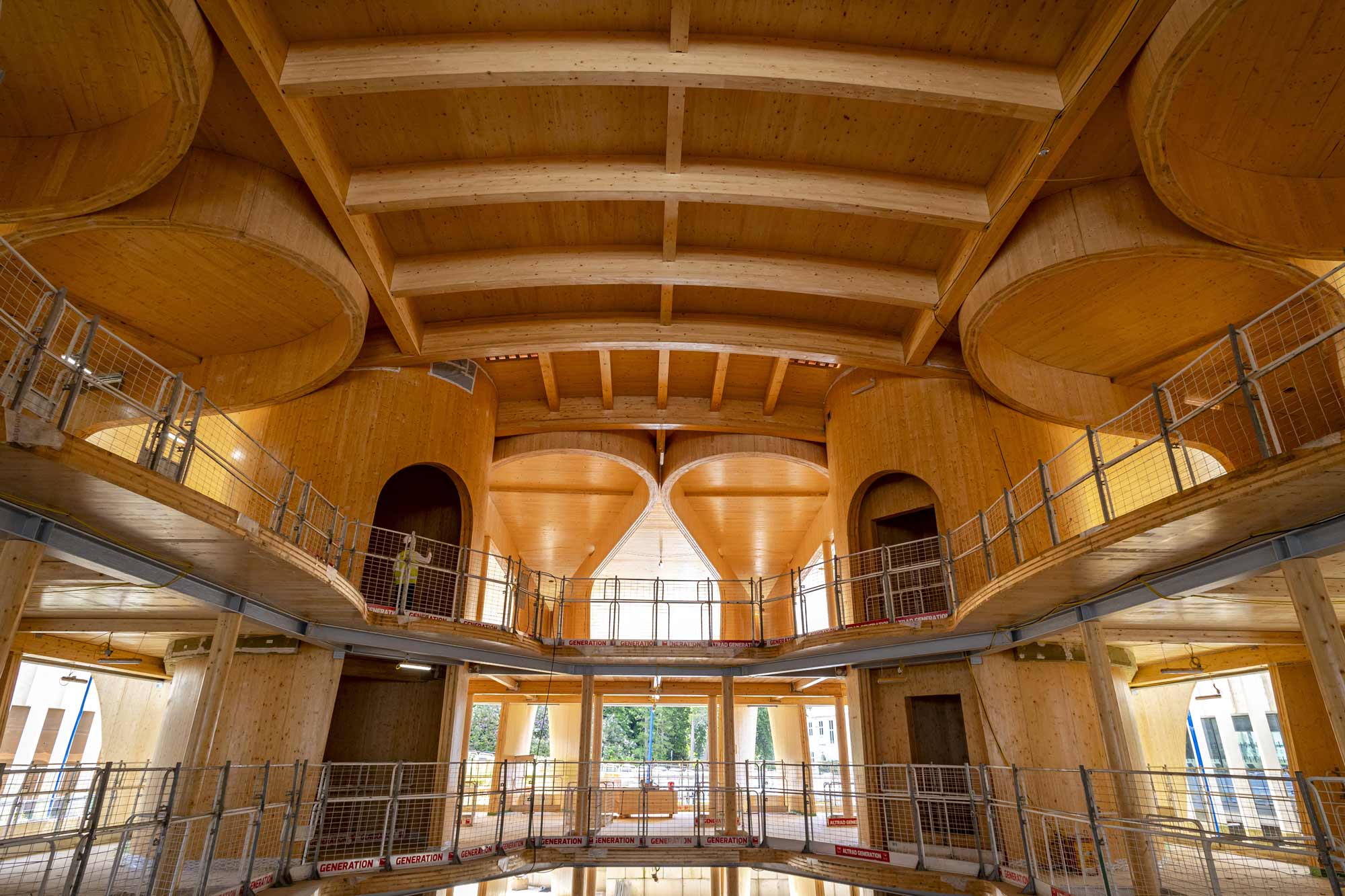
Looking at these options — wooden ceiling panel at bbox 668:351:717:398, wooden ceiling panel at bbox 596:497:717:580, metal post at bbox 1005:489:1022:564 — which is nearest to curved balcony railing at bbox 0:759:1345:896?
metal post at bbox 1005:489:1022:564

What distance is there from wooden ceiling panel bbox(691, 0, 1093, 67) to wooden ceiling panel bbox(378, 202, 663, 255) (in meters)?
3.33

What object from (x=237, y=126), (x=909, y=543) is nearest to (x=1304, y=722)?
(x=909, y=543)

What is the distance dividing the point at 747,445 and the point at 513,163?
9.15 metres

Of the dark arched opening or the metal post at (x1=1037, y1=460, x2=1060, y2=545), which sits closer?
the metal post at (x1=1037, y1=460, x2=1060, y2=545)

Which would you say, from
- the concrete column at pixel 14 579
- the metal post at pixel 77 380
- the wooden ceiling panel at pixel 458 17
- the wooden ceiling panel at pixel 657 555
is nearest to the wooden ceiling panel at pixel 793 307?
the wooden ceiling panel at pixel 458 17

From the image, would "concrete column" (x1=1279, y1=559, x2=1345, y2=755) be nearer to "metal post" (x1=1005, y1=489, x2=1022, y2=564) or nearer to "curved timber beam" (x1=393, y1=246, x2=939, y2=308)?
"metal post" (x1=1005, y1=489, x2=1022, y2=564)

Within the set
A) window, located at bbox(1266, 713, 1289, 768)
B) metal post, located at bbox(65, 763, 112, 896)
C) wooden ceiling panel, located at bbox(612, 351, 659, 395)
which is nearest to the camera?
metal post, located at bbox(65, 763, 112, 896)

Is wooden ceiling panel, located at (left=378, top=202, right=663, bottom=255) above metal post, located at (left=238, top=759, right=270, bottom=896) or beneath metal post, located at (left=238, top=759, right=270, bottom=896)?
above

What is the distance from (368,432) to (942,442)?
9961 mm

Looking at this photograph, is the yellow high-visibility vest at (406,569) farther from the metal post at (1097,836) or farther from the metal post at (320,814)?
the metal post at (1097,836)

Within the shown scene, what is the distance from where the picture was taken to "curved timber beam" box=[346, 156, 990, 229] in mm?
9594

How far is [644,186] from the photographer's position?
9.64m

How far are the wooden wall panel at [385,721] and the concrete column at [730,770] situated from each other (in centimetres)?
496

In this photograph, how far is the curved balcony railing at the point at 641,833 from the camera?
6.89 metres
